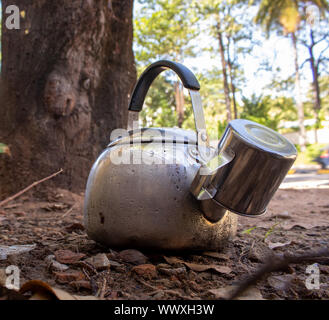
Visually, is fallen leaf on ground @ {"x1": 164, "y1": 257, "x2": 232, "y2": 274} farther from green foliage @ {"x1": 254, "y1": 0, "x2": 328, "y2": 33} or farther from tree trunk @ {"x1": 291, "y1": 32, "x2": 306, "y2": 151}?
green foliage @ {"x1": 254, "y1": 0, "x2": 328, "y2": 33}

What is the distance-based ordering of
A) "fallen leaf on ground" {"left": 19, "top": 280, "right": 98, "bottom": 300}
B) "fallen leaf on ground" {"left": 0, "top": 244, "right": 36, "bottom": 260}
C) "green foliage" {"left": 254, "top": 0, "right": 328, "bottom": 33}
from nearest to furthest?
"fallen leaf on ground" {"left": 19, "top": 280, "right": 98, "bottom": 300}, "fallen leaf on ground" {"left": 0, "top": 244, "right": 36, "bottom": 260}, "green foliage" {"left": 254, "top": 0, "right": 328, "bottom": 33}

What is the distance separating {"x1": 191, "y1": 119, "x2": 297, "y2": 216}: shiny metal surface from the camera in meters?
1.01

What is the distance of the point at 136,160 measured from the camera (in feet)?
4.38

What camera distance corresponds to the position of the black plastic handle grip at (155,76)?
1.34 m

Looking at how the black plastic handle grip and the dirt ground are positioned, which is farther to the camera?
the black plastic handle grip

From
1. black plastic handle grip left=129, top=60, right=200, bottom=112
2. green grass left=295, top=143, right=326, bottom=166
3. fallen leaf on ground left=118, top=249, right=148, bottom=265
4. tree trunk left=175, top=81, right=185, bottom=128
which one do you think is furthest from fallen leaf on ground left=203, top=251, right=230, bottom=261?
tree trunk left=175, top=81, right=185, bottom=128

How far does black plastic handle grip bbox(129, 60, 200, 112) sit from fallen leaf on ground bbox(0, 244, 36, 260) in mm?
808

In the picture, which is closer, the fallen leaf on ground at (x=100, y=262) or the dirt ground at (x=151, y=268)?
the dirt ground at (x=151, y=268)

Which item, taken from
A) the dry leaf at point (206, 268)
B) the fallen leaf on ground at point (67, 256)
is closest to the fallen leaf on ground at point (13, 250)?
the fallen leaf on ground at point (67, 256)

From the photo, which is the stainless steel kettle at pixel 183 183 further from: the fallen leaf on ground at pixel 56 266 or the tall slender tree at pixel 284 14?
the tall slender tree at pixel 284 14

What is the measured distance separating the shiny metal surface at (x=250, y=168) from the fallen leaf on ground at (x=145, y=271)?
1.12 ft
